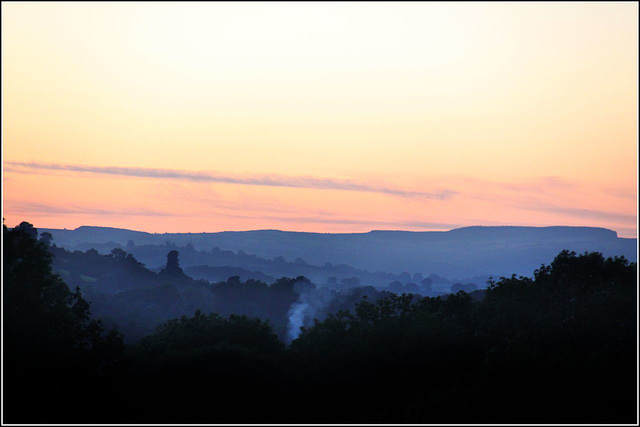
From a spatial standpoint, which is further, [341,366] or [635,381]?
[341,366]

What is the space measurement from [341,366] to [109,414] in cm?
1696

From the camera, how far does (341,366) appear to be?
53.0 metres

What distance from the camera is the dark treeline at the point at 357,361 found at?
41.2m

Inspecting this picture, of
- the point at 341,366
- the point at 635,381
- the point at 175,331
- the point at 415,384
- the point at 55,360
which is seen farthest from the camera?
the point at 175,331

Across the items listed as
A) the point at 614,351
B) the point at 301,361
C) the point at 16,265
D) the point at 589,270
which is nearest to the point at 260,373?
the point at 301,361

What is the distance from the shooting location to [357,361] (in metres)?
53.4

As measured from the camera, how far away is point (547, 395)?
41594 millimetres

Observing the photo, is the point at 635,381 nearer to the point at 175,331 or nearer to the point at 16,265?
the point at 175,331

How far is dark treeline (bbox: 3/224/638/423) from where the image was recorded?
41219mm

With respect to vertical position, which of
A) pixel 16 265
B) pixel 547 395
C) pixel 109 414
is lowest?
pixel 109 414

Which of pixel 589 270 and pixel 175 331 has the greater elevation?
pixel 589 270

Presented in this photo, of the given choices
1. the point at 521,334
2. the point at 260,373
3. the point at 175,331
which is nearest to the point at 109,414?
the point at 260,373

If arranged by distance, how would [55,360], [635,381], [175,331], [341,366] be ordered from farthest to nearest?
[175,331]
[341,366]
[55,360]
[635,381]

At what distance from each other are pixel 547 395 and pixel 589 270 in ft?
72.2
